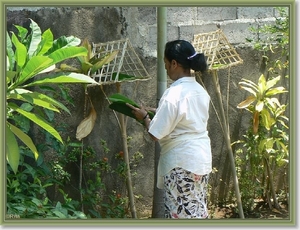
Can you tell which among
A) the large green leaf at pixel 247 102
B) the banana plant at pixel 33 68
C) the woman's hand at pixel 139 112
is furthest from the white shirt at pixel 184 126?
the large green leaf at pixel 247 102

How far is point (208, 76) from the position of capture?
4254 mm

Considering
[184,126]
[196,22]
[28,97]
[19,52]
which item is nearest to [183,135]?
[184,126]

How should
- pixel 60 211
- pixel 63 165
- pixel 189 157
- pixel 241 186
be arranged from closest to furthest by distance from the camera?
1. pixel 189 157
2. pixel 60 211
3. pixel 63 165
4. pixel 241 186

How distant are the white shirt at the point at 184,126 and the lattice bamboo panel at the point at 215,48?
3.40 feet

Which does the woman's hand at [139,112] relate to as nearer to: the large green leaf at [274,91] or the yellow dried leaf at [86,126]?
the yellow dried leaf at [86,126]

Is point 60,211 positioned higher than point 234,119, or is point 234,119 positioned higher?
point 234,119

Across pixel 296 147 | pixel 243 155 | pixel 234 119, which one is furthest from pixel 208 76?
pixel 296 147

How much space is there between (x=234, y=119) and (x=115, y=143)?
35.4 inches

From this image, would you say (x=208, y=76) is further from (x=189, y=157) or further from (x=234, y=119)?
(x=189, y=157)

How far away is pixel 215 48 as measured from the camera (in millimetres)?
3967

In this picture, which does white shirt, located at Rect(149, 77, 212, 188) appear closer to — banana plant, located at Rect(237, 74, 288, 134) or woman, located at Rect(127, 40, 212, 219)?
woman, located at Rect(127, 40, 212, 219)

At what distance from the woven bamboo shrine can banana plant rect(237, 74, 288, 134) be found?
29.3 inches

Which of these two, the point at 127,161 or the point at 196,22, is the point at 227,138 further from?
the point at 196,22

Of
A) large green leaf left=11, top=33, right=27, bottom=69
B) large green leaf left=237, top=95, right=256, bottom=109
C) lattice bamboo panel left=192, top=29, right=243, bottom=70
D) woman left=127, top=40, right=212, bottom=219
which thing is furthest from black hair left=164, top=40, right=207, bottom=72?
large green leaf left=237, top=95, right=256, bottom=109
